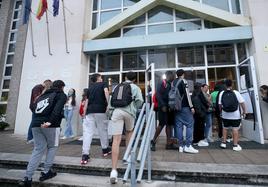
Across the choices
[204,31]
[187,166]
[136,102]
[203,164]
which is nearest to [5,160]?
[136,102]

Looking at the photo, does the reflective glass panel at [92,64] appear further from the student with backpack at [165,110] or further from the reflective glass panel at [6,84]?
the reflective glass panel at [6,84]

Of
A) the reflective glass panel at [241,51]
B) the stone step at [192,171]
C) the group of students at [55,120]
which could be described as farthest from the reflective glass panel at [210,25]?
the stone step at [192,171]

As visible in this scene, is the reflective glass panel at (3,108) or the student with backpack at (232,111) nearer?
the student with backpack at (232,111)

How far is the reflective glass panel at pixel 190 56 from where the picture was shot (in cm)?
738

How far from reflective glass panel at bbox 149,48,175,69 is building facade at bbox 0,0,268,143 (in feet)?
0.13

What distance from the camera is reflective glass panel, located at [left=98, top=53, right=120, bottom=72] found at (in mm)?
8039

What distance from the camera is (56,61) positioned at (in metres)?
7.86

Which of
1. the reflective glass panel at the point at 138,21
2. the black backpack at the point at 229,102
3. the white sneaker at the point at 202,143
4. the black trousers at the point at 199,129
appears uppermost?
the reflective glass panel at the point at 138,21

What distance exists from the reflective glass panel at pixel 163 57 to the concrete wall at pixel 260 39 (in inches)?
108

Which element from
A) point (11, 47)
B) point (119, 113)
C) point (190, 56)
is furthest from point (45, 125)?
point (11, 47)

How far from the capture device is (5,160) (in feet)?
13.1

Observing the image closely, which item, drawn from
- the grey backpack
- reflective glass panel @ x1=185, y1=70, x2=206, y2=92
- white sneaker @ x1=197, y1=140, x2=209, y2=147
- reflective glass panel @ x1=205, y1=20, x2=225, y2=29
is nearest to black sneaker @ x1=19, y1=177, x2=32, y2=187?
the grey backpack

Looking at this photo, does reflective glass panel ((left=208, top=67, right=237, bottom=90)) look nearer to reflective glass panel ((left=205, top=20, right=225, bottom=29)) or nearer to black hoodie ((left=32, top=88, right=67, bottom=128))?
reflective glass panel ((left=205, top=20, right=225, bottom=29))

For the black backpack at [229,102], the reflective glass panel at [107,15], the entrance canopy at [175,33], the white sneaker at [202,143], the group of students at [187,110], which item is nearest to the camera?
the group of students at [187,110]
